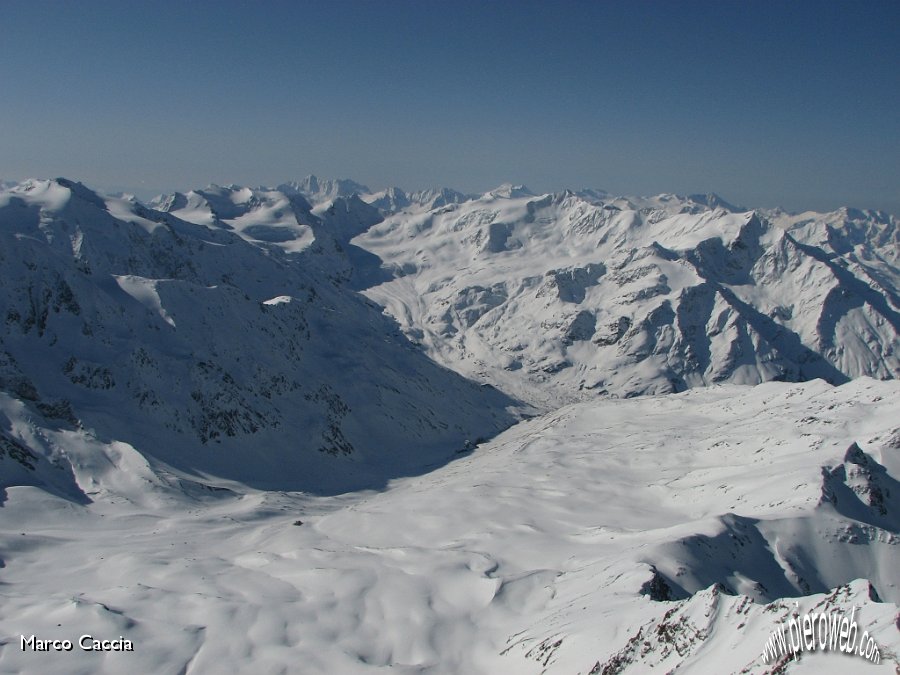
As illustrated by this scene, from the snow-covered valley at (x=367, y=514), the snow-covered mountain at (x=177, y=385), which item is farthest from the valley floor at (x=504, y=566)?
the snow-covered mountain at (x=177, y=385)

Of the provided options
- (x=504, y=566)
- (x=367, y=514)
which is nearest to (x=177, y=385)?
(x=367, y=514)

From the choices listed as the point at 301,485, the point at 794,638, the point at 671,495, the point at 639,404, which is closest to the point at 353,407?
the point at 301,485

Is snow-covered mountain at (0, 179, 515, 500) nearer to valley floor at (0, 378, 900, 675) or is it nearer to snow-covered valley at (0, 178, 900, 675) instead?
snow-covered valley at (0, 178, 900, 675)

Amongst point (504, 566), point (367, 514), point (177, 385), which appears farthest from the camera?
point (177, 385)

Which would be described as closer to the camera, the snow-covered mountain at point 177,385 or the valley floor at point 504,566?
the valley floor at point 504,566

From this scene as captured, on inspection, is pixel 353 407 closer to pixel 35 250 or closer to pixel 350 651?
pixel 35 250

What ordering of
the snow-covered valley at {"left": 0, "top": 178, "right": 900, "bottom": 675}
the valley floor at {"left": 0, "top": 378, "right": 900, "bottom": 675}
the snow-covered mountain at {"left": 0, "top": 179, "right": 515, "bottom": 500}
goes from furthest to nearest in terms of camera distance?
the snow-covered mountain at {"left": 0, "top": 179, "right": 515, "bottom": 500}, the snow-covered valley at {"left": 0, "top": 178, "right": 900, "bottom": 675}, the valley floor at {"left": 0, "top": 378, "right": 900, "bottom": 675}

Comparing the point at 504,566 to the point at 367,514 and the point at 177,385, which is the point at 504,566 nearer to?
the point at 367,514

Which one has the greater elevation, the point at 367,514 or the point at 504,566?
the point at 504,566

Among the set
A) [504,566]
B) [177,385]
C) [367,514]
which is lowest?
[367,514]

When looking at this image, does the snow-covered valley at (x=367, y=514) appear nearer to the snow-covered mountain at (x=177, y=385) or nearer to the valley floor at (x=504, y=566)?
the valley floor at (x=504, y=566)

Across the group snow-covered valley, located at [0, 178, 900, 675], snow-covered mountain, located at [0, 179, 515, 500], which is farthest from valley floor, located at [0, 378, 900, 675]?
snow-covered mountain, located at [0, 179, 515, 500]
